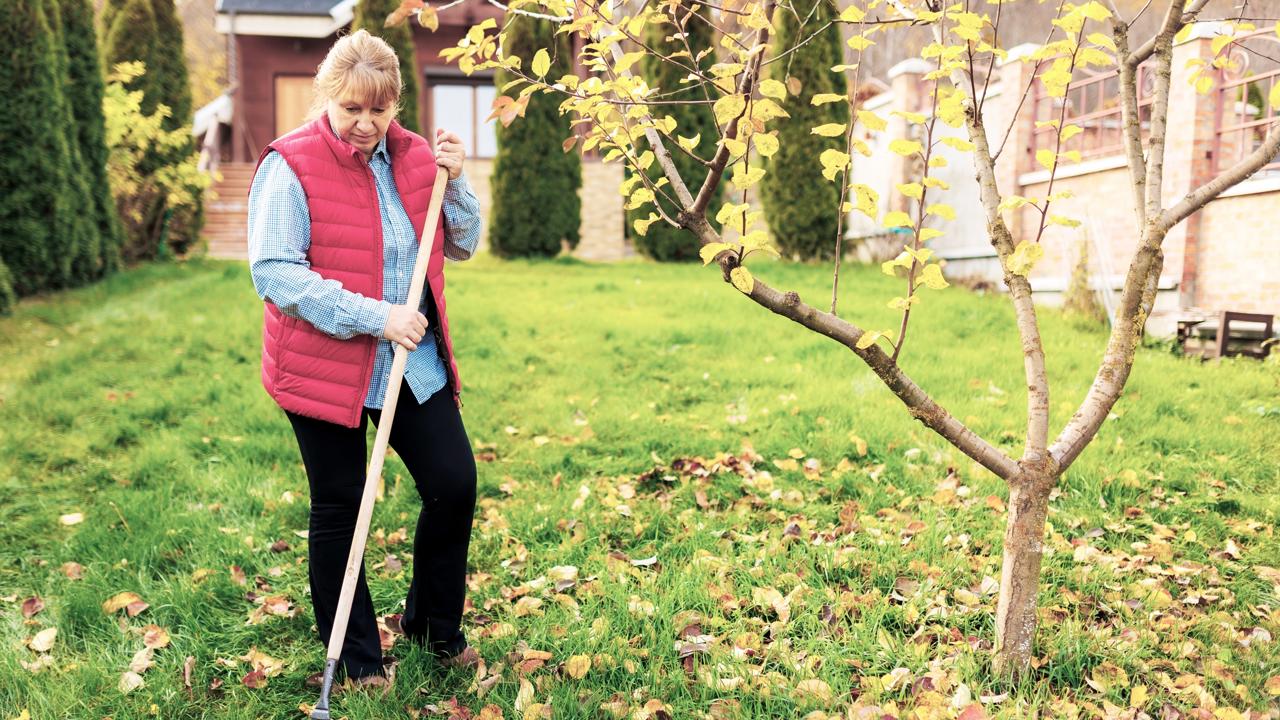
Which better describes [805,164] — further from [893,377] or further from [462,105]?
[893,377]

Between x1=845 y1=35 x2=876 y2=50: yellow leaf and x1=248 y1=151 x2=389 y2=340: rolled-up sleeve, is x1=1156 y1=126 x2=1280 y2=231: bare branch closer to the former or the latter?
x1=845 y1=35 x2=876 y2=50: yellow leaf

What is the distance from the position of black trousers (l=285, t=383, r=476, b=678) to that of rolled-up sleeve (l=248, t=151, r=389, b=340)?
11.1 inches

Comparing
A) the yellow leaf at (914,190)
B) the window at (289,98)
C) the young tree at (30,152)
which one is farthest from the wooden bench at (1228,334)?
the window at (289,98)

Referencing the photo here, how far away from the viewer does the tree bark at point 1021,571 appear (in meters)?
2.66

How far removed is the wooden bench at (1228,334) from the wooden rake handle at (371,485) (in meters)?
6.41

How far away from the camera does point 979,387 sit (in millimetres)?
5766

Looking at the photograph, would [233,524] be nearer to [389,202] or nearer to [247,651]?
[247,651]

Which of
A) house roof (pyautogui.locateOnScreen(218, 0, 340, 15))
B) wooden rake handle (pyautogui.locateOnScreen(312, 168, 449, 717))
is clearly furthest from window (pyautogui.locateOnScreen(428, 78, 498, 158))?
wooden rake handle (pyautogui.locateOnScreen(312, 168, 449, 717))

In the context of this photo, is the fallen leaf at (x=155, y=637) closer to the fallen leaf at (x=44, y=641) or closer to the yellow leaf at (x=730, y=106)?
the fallen leaf at (x=44, y=641)

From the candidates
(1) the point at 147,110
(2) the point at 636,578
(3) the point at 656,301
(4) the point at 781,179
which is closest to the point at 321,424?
(2) the point at 636,578

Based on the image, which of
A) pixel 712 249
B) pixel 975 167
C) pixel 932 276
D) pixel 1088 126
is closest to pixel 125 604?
pixel 712 249

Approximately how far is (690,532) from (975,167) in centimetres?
211

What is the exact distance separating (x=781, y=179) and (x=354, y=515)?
10.5 metres

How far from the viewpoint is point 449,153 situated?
2.77 metres
